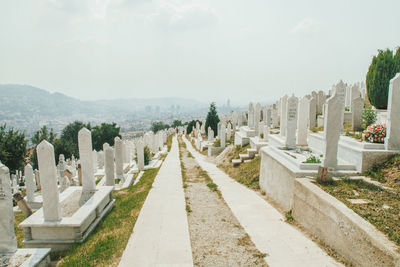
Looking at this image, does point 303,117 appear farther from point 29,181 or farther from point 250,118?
point 29,181

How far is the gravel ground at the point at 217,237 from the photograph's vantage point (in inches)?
166

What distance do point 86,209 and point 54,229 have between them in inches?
Answer: 30.0

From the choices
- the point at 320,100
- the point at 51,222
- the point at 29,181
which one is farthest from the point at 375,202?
the point at 320,100

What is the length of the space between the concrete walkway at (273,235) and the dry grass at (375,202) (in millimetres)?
953

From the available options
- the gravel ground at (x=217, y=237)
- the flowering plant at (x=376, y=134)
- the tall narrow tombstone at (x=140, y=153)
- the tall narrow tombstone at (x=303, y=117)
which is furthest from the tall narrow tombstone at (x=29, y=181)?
the flowering plant at (x=376, y=134)

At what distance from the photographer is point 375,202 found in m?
4.69

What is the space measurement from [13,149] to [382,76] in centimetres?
3200

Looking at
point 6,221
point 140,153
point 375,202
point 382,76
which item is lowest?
point 140,153

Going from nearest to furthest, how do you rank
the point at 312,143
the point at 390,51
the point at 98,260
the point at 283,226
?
1. the point at 98,260
2. the point at 283,226
3. the point at 312,143
4. the point at 390,51

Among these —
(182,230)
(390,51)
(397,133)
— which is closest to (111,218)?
(182,230)

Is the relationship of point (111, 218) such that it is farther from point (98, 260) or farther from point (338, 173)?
point (338, 173)

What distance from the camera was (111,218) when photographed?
21.1ft

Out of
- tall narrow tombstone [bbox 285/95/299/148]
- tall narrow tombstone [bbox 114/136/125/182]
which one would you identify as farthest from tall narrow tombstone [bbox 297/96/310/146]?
tall narrow tombstone [bbox 114/136/125/182]

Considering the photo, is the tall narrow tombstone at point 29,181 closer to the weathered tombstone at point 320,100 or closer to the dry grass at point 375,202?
the dry grass at point 375,202
